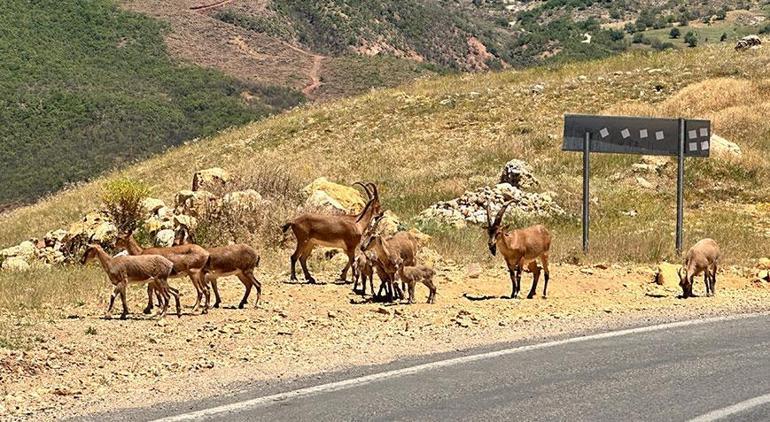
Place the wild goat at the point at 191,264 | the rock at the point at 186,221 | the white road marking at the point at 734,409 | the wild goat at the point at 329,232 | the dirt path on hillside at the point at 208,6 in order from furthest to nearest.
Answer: the dirt path on hillside at the point at 208,6
the rock at the point at 186,221
the wild goat at the point at 329,232
the wild goat at the point at 191,264
the white road marking at the point at 734,409

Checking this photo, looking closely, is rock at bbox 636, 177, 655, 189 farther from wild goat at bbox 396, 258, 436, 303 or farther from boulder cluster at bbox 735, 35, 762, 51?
boulder cluster at bbox 735, 35, 762, 51

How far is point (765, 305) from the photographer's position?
1260 centimetres

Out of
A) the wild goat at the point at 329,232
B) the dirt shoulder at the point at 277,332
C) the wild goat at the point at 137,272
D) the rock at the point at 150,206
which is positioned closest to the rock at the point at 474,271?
the dirt shoulder at the point at 277,332

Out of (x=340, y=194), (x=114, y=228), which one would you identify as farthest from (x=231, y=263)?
(x=340, y=194)

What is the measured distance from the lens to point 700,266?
527 inches

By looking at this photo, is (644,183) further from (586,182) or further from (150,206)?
(150,206)

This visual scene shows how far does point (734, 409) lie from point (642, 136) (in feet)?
31.6

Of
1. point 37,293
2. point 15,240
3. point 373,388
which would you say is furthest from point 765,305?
point 15,240

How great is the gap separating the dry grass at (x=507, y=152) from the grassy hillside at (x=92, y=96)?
42.8ft

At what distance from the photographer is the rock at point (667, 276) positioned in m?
14.4

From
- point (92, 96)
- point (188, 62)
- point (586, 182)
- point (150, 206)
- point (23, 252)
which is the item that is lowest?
point (23, 252)

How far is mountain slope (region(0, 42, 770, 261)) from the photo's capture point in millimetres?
21594

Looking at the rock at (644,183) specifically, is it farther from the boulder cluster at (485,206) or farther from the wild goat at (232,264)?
the wild goat at (232,264)

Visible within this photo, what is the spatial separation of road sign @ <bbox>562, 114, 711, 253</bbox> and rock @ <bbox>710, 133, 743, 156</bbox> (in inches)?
426
